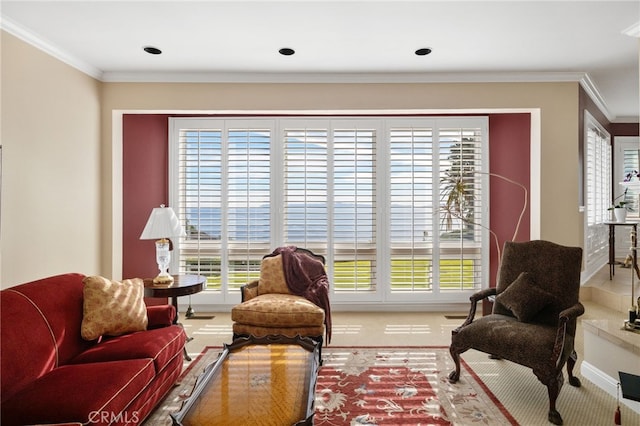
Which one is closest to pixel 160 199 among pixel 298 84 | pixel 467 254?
pixel 298 84

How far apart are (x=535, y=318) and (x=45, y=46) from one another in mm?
4811

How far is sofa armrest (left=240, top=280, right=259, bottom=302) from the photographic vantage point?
3.74 meters

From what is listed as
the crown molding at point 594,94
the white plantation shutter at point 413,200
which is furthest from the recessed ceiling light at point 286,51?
the crown molding at point 594,94

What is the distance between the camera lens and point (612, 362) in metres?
2.81

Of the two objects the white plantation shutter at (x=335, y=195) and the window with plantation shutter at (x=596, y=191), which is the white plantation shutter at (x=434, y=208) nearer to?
the white plantation shutter at (x=335, y=195)

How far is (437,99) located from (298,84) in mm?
1610

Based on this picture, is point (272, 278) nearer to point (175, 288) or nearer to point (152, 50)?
point (175, 288)

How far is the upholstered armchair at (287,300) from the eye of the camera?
3289 millimetres

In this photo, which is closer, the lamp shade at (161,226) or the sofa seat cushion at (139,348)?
the sofa seat cushion at (139,348)

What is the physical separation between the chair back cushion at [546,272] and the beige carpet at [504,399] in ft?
1.68

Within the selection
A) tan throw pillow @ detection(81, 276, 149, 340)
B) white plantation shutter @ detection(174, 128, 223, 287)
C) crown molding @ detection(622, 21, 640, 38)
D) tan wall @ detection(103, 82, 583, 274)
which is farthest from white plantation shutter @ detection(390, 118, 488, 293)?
tan throw pillow @ detection(81, 276, 149, 340)

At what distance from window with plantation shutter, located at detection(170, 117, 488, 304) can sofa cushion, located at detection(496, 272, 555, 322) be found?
195 centimetres

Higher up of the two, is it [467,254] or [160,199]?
[160,199]

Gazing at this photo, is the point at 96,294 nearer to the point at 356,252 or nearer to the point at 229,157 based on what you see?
the point at 229,157
